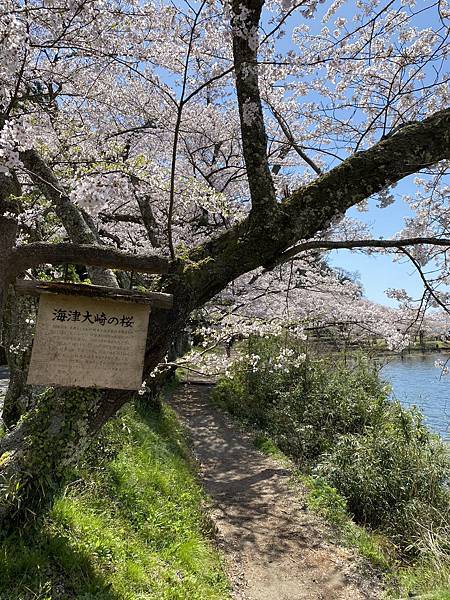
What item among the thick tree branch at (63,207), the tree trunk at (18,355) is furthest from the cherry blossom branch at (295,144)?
the tree trunk at (18,355)

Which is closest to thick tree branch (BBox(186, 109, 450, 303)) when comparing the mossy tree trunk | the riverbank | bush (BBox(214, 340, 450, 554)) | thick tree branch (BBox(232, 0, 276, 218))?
the mossy tree trunk

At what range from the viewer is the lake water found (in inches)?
427

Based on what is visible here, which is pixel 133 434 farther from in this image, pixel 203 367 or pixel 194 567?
pixel 194 567

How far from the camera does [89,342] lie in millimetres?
2809

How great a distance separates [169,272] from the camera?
3168 mm

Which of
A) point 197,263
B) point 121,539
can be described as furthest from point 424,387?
point 197,263

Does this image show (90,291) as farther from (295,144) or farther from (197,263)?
(295,144)

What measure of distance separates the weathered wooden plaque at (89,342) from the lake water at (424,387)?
186 inches

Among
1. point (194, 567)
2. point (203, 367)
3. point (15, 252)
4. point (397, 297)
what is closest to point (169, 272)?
point (15, 252)

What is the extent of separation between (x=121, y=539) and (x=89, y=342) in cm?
172

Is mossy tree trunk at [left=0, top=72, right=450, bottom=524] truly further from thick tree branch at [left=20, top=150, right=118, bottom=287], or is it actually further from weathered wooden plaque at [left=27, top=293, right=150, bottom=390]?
thick tree branch at [left=20, top=150, right=118, bottom=287]

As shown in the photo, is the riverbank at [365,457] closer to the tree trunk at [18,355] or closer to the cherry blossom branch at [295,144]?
the cherry blossom branch at [295,144]

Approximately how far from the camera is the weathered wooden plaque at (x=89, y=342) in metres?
2.74

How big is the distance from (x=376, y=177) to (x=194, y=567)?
335 cm
